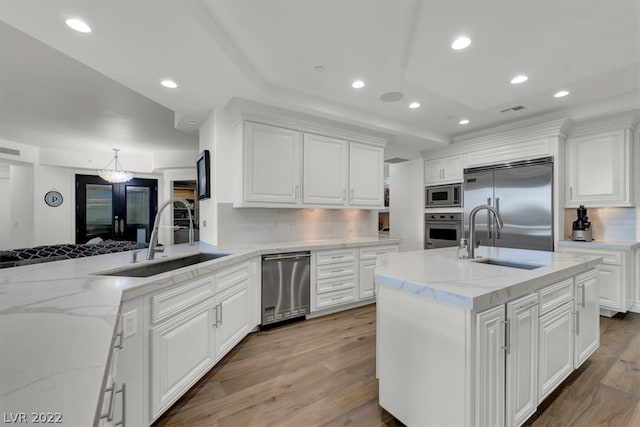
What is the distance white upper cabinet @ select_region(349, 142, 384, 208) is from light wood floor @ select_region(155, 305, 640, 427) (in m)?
1.92

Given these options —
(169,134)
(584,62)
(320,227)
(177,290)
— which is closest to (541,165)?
(584,62)

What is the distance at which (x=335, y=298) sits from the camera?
11.3 feet

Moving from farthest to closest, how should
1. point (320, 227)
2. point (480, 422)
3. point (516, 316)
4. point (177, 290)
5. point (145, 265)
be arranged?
point (320, 227) < point (145, 265) < point (177, 290) < point (516, 316) < point (480, 422)

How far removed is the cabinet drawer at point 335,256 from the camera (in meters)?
3.33

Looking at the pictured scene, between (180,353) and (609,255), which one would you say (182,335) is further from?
(609,255)

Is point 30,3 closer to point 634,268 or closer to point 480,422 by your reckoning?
point 480,422

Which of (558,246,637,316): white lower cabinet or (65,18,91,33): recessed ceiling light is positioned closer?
(65,18,91,33): recessed ceiling light

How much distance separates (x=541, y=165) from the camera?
146 inches

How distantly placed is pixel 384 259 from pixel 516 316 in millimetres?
866

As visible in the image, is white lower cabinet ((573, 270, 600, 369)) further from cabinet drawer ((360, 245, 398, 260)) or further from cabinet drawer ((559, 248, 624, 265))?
cabinet drawer ((360, 245, 398, 260))

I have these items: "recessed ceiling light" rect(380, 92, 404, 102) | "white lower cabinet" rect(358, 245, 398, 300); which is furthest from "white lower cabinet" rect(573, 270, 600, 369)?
"recessed ceiling light" rect(380, 92, 404, 102)

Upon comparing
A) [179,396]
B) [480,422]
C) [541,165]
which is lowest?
[179,396]

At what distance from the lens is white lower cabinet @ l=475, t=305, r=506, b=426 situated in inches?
49.0

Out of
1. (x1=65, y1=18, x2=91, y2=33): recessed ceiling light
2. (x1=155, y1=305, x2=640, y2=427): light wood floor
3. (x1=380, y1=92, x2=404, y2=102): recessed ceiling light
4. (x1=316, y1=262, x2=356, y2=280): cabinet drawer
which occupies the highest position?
(x1=380, y1=92, x2=404, y2=102): recessed ceiling light
